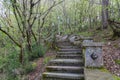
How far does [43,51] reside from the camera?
8266 millimetres

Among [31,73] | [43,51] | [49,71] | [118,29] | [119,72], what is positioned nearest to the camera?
[119,72]

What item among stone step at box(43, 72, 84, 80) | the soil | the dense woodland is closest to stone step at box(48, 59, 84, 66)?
stone step at box(43, 72, 84, 80)

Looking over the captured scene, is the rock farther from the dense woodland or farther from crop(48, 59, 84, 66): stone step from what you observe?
crop(48, 59, 84, 66): stone step

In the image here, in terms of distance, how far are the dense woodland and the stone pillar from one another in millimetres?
2619

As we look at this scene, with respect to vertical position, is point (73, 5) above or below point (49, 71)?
above

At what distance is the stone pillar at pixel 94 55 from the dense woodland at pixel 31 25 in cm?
262

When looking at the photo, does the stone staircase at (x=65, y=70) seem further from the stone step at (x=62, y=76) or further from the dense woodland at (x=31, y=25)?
the dense woodland at (x=31, y=25)

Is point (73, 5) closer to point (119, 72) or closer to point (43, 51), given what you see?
point (43, 51)

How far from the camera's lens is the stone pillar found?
4.78 metres

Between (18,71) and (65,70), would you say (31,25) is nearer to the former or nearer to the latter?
(18,71)

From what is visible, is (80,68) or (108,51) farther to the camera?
(108,51)

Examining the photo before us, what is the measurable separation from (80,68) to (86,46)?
0.84 m

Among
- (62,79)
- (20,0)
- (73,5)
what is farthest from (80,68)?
(73,5)

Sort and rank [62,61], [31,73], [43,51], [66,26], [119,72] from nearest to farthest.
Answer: [119,72] → [62,61] → [31,73] → [43,51] → [66,26]
